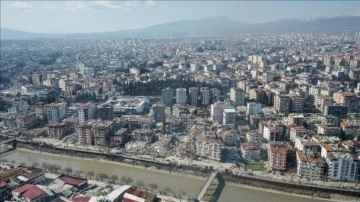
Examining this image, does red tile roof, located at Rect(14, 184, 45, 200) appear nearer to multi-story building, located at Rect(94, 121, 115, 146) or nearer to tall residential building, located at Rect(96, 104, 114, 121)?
multi-story building, located at Rect(94, 121, 115, 146)

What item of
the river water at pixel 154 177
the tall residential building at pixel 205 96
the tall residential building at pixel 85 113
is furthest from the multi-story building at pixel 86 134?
the tall residential building at pixel 205 96

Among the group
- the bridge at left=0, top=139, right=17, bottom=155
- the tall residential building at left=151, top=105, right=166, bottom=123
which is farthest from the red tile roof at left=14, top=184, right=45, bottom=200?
the tall residential building at left=151, top=105, right=166, bottom=123

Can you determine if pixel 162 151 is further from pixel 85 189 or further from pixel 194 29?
pixel 194 29

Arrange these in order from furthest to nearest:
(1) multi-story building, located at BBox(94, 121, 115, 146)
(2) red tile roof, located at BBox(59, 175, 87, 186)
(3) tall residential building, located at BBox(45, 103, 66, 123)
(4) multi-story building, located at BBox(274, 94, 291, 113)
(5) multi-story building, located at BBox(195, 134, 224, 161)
Result: 1. (4) multi-story building, located at BBox(274, 94, 291, 113)
2. (3) tall residential building, located at BBox(45, 103, 66, 123)
3. (1) multi-story building, located at BBox(94, 121, 115, 146)
4. (5) multi-story building, located at BBox(195, 134, 224, 161)
5. (2) red tile roof, located at BBox(59, 175, 87, 186)

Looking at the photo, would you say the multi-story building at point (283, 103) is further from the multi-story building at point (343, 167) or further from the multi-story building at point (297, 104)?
the multi-story building at point (343, 167)

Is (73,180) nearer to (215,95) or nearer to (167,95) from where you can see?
(167,95)

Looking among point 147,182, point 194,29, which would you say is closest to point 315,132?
point 147,182
